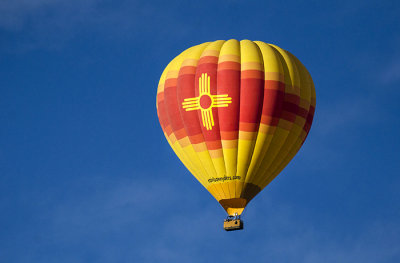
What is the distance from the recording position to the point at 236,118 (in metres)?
51.4

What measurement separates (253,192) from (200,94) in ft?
16.0

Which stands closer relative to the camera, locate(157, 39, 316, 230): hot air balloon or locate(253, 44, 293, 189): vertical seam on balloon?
locate(157, 39, 316, 230): hot air balloon

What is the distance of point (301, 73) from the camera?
175 ft

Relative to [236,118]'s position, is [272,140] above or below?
below

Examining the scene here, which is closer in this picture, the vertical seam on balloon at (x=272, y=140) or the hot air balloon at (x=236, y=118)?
the hot air balloon at (x=236, y=118)

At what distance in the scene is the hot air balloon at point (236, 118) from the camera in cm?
5147

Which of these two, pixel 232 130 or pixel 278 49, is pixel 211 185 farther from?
pixel 278 49

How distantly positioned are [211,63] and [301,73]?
13.9 feet

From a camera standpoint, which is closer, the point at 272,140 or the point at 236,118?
the point at 236,118

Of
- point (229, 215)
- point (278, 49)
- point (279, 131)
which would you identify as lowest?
point (229, 215)

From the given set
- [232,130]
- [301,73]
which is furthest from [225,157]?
[301,73]

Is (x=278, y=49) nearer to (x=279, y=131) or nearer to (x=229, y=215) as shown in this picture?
(x=279, y=131)

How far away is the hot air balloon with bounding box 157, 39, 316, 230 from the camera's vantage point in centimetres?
5147

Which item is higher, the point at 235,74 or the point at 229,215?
the point at 235,74
